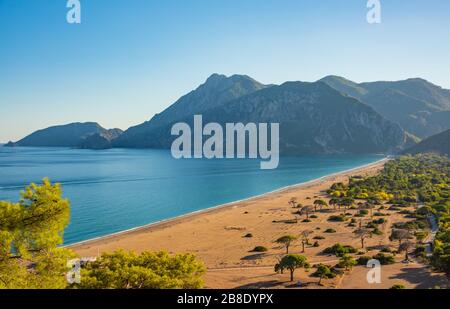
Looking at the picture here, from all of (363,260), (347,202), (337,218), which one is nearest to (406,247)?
(363,260)

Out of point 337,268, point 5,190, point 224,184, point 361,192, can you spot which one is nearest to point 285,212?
point 361,192

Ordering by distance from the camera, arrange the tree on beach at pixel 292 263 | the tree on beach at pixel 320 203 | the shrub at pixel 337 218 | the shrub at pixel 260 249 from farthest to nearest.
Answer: the tree on beach at pixel 320 203 < the shrub at pixel 337 218 < the shrub at pixel 260 249 < the tree on beach at pixel 292 263

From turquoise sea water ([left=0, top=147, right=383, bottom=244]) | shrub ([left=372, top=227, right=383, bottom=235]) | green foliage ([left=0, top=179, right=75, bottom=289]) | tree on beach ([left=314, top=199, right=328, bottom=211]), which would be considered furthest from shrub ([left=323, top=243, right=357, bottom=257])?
turquoise sea water ([left=0, top=147, right=383, bottom=244])

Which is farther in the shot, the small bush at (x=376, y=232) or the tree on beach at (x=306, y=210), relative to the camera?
the tree on beach at (x=306, y=210)

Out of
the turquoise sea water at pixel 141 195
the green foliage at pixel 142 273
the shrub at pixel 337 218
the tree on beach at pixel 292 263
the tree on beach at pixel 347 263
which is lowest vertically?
the turquoise sea water at pixel 141 195

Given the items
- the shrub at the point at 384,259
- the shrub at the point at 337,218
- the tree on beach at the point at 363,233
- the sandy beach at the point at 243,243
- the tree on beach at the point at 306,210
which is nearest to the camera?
the sandy beach at the point at 243,243

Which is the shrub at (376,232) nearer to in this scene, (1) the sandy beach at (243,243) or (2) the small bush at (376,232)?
(2) the small bush at (376,232)

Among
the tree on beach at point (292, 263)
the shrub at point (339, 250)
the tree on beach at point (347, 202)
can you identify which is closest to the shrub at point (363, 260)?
the shrub at point (339, 250)

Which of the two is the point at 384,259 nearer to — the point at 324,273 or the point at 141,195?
the point at 324,273
